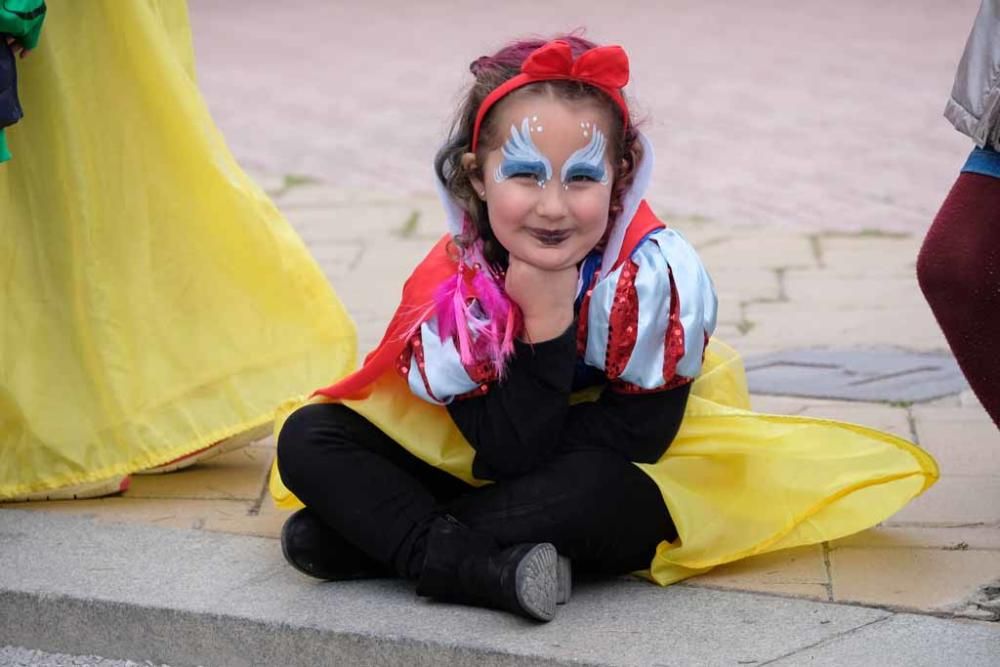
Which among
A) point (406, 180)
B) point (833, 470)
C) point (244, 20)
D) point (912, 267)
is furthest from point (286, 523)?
point (244, 20)

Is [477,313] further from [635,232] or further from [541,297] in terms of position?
[635,232]

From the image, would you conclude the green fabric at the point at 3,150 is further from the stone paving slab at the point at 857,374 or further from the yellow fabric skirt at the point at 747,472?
the stone paving slab at the point at 857,374

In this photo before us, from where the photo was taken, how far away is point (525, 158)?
8.90 feet

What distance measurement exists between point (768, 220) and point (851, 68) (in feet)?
8.45

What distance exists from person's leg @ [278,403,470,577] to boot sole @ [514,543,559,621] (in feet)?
0.72

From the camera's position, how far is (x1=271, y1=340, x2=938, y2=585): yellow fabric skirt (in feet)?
9.53

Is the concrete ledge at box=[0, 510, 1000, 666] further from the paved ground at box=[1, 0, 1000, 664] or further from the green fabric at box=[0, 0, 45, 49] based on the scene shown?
the green fabric at box=[0, 0, 45, 49]

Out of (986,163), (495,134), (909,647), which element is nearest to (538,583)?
(909,647)

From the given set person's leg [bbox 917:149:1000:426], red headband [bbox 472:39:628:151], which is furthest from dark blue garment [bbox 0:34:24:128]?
person's leg [bbox 917:149:1000:426]

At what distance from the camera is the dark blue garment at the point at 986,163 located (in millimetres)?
2801

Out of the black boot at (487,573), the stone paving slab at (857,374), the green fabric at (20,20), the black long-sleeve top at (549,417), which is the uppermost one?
the green fabric at (20,20)

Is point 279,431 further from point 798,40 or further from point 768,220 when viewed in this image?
point 798,40

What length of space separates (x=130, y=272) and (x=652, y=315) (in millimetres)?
1180

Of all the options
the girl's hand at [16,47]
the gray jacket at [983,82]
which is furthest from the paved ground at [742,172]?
the girl's hand at [16,47]
